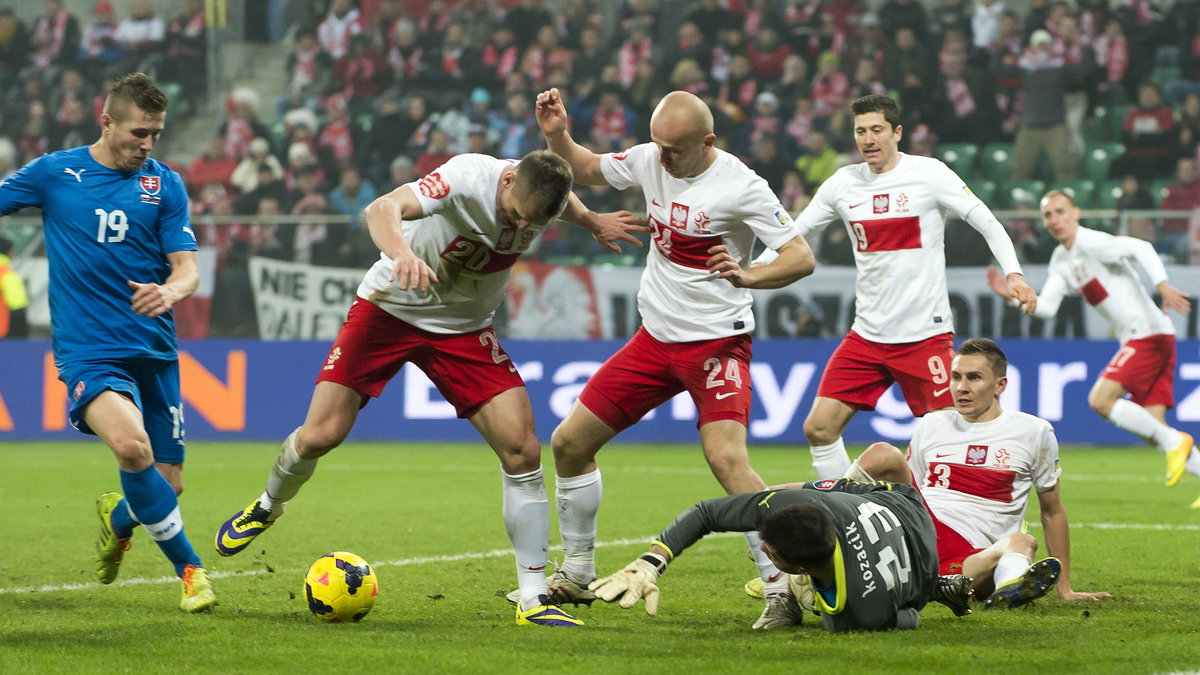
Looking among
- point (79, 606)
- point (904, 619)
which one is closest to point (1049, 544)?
point (904, 619)

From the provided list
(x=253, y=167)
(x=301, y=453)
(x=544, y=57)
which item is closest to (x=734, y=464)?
(x=301, y=453)

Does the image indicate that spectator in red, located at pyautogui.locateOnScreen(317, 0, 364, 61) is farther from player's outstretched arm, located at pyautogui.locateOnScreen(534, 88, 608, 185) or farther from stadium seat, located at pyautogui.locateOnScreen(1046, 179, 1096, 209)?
player's outstretched arm, located at pyautogui.locateOnScreen(534, 88, 608, 185)

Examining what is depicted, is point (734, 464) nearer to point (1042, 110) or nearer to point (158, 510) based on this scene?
point (158, 510)

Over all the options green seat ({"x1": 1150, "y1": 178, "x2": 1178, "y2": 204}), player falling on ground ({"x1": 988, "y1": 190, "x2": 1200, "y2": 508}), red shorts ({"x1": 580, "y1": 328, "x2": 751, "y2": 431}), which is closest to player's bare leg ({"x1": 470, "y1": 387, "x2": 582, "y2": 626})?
red shorts ({"x1": 580, "y1": 328, "x2": 751, "y2": 431})

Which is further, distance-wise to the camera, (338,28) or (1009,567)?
(338,28)

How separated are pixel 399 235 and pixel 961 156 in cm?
1376

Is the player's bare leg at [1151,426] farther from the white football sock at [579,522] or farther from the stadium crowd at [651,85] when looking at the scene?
the white football sock at [579,522]

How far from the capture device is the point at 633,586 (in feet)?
15.9

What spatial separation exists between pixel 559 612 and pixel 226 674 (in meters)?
1.53

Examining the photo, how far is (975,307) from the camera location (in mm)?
14258

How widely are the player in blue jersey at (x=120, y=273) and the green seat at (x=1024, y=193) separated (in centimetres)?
1236

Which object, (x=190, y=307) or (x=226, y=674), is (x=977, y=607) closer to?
(x=226, y=674)

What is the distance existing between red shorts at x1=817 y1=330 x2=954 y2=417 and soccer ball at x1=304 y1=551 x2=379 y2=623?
2951 mm

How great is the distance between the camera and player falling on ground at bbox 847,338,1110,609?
20.2ft
